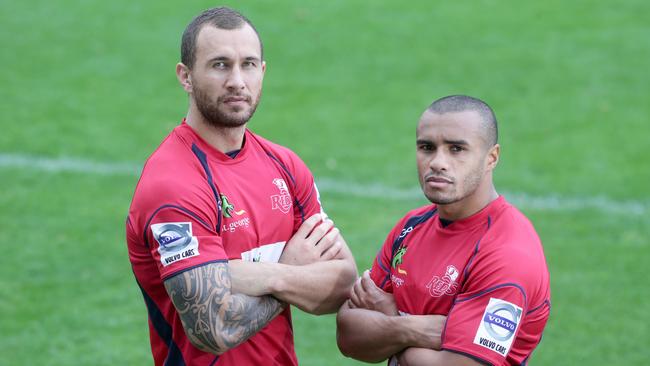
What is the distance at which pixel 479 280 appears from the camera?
4773 mm

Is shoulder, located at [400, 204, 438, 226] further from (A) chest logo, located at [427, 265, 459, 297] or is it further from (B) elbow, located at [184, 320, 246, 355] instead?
(B) elbow, located at [184, 320, 246, 355]

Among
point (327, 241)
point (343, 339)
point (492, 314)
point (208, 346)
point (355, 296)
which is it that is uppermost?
point (327, 241)

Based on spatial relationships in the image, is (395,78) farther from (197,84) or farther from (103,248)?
(197,84)

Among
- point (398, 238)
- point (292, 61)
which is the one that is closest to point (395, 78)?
point (292, 61)

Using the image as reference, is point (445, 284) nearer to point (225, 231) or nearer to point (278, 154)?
point (225, 231)

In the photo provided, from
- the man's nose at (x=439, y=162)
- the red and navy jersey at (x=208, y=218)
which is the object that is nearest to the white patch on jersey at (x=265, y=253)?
the red and navy jersey at (x=208, y=218)

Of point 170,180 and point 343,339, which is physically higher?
point 170,180

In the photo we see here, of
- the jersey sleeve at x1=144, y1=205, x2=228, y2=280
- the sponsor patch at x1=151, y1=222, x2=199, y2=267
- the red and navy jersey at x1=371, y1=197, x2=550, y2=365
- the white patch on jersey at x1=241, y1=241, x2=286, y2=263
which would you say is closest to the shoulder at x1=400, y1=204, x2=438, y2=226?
the red and navy jersey at x1=371, y1=197, x2=550, y2=365

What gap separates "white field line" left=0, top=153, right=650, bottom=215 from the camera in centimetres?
1225

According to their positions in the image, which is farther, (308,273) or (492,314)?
(308,273)

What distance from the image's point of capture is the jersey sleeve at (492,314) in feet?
15.3

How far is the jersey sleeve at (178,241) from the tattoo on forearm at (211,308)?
0.15 feet

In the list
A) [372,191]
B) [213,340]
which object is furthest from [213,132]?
[372,191]

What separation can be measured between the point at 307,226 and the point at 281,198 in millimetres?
241
